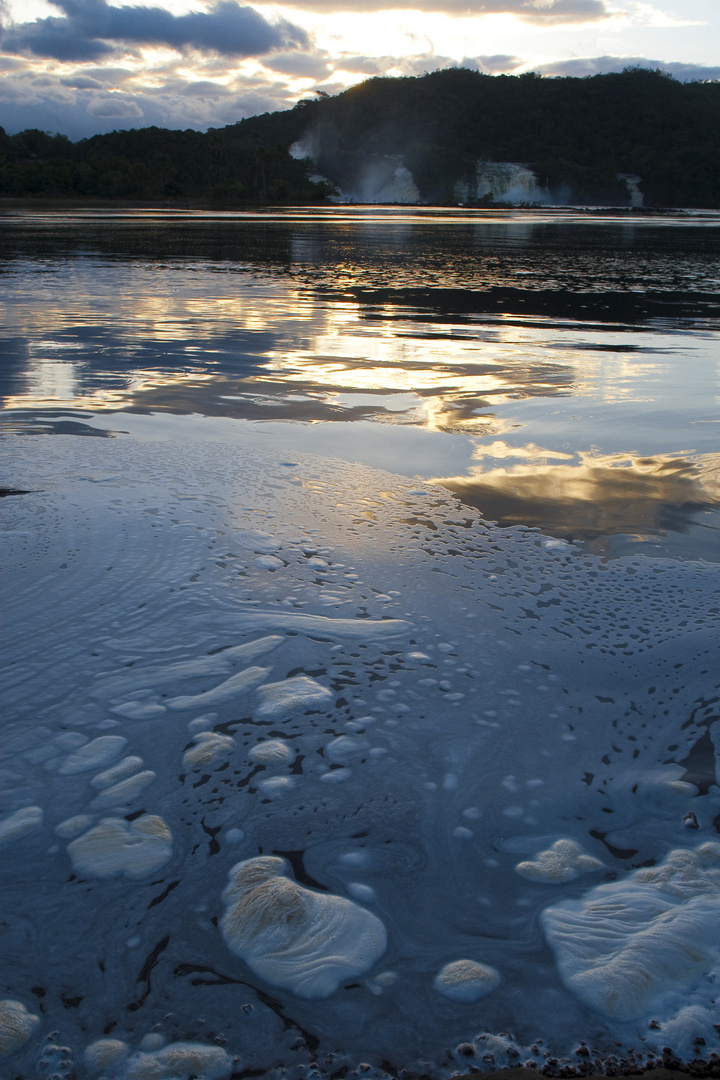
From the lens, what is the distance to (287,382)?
251 inches

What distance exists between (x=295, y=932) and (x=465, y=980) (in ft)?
1.21

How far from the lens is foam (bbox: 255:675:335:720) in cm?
225

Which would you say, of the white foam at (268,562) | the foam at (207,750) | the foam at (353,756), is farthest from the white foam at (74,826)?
the white foam at (268,562)

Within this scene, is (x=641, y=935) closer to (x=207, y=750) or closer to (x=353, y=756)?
(x=353, y=756)

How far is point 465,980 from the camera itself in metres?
1.45

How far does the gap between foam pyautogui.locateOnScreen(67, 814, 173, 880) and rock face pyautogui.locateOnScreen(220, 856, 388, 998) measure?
20 centimetres

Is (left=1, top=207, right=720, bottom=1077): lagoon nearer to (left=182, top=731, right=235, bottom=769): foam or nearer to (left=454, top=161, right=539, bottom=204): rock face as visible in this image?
(left=182, top=731, right=235, bottom=769): foam

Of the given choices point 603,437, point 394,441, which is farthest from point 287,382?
point 603,437

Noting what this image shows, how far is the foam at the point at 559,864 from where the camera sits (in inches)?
66.7

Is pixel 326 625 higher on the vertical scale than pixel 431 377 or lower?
lower

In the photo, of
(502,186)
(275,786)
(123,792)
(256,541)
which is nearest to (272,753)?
(275,786)

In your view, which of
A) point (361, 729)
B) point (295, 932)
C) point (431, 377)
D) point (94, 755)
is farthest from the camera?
point (431, 377)

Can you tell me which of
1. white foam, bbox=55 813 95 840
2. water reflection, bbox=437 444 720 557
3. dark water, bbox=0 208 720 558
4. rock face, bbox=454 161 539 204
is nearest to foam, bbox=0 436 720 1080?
white foam, bbox=55 813 95 840

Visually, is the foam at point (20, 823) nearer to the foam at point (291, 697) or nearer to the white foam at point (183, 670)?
the white foam at point (183, 670)
